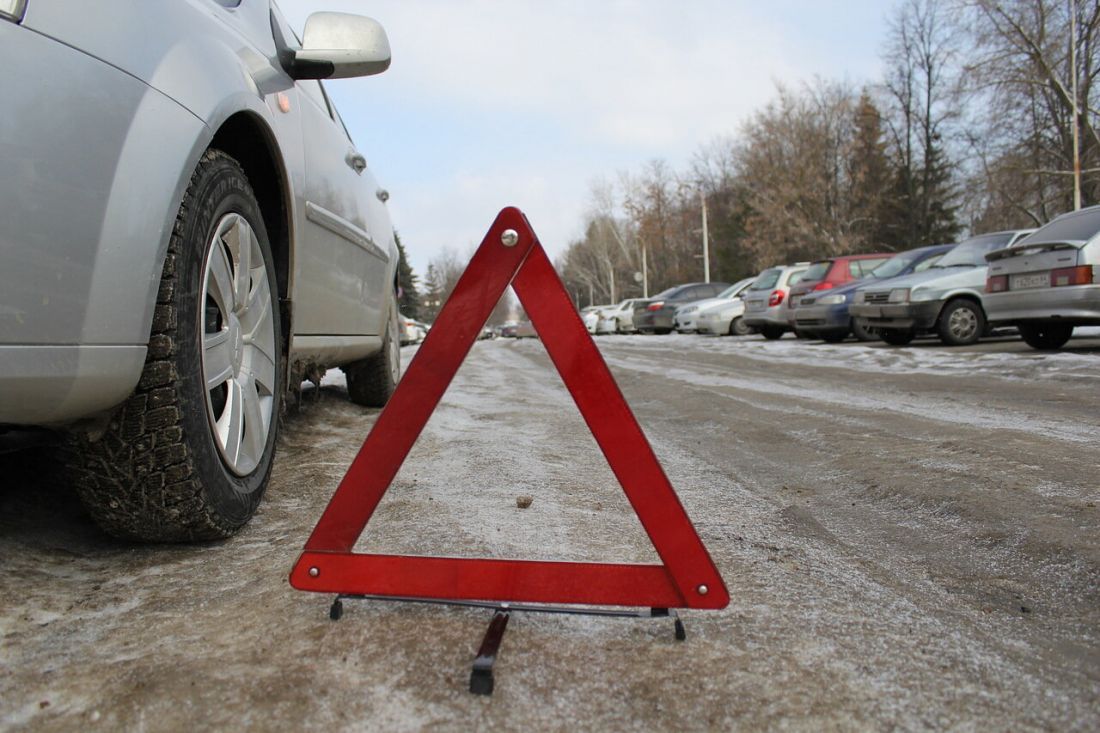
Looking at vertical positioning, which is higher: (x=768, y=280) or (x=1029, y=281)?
(x=768, y=280)

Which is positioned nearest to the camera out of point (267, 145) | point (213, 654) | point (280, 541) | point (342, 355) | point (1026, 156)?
point (213, 654)

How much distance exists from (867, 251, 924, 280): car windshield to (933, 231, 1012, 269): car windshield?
1.05 metres

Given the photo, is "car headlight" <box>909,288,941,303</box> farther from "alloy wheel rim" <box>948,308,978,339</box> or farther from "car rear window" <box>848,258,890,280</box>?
"car rear window" <box>848,258,890,280</box>

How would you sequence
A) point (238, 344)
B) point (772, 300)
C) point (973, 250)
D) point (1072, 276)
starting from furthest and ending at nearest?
point (772, 300)
point (973, 250)
point (1072, 276)
point (238, 344)

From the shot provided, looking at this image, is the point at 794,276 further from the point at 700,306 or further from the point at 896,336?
the point at 700,306

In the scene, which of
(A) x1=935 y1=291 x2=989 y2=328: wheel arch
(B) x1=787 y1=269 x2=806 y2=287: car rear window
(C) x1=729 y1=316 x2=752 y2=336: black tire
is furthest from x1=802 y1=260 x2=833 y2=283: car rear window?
(C) x1=729 y1=316 x2=752 y2=336: black tire

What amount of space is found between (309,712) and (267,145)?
5.86ft

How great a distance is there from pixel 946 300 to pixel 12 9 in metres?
10.6

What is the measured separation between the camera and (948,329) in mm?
10047

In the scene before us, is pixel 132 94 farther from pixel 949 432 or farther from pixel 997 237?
pixel 997 237

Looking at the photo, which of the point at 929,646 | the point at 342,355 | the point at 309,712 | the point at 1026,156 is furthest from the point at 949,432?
the point at 1026,156

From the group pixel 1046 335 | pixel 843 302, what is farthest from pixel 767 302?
pixel 1046 335

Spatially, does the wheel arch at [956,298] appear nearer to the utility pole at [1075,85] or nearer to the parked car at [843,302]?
the parked car at [843,302]

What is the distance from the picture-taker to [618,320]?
33.0m
